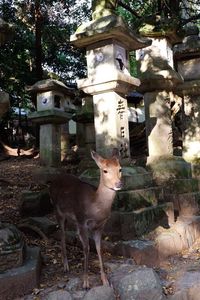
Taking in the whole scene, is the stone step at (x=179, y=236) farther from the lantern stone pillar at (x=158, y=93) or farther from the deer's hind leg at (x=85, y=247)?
the deer's hind leg at (x=85, y=247)

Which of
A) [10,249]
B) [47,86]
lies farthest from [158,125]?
[10,249]

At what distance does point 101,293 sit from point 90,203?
3.18 feet

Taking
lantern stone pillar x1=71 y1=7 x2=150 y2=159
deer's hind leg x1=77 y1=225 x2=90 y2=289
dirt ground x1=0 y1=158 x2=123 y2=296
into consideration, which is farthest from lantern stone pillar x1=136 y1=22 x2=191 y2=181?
deer's hind leg x1=77 y1=225 x2=90 y2=289

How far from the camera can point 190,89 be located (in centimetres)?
872

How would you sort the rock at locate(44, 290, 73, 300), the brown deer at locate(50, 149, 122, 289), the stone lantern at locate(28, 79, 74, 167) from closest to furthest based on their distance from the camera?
1. the rock at locate(44, 290, 73, 300)
2. the brown deer at locate(50, 149, 122, 289)
3. the stone lantern at locate(28, 79, 74, 167)

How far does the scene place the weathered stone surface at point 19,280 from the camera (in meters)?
3.84

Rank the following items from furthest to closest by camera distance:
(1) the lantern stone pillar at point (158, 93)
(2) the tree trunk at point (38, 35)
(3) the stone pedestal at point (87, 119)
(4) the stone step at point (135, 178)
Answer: (2) the tree trunk at point (38, 35), (3) the stone pedestal at point (87, 119), (1) the lantern stone pillar at point (158, 93), (4) the stone step at point (135, 178)

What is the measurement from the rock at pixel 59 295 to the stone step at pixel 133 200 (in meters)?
2.05

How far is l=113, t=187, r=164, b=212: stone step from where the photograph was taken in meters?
5.74

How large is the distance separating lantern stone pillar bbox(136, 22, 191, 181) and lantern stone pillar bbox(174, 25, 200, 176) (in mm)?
875

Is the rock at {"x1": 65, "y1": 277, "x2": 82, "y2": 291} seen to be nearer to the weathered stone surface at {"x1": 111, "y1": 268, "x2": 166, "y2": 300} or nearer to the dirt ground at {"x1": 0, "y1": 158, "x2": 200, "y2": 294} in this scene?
the dirt ground at {"x1": 0, "y1": 158, "x2": 200, "y2": 294}

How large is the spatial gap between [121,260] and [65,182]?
51.3 inches

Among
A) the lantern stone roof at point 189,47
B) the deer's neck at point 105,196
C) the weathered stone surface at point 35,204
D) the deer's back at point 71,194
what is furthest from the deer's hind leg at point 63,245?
the lantern stone roof at point 189,47

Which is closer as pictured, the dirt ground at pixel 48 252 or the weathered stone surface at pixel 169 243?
the dirt ground at pixel 48 252
